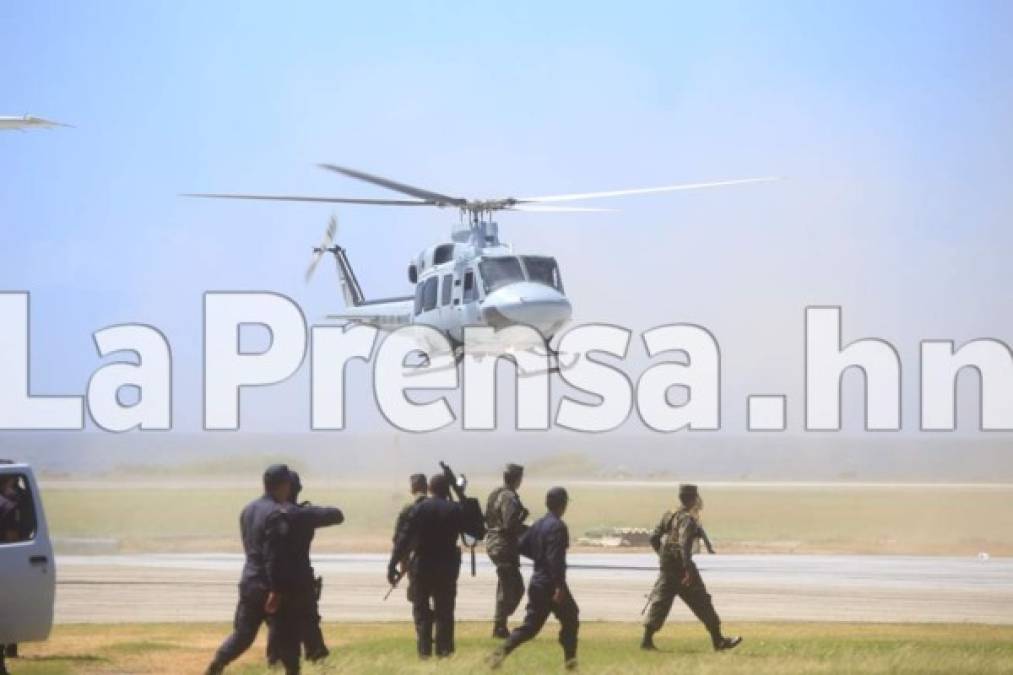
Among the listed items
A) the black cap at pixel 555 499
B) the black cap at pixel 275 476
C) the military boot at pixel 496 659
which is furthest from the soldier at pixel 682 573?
the black cap at pixel 275 476

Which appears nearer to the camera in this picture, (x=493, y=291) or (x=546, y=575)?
(x=546, y=575)

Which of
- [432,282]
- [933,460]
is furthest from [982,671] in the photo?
[933,460]

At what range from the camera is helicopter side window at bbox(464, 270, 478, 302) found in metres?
42.6

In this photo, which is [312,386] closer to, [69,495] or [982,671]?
[69,495]

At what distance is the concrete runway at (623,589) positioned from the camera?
2630cm

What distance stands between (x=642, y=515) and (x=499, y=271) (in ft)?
82.6

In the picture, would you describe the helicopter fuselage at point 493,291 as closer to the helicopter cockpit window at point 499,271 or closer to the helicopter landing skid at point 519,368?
the helicopter cockpit window at point 499,271

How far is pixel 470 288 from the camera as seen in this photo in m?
42.8

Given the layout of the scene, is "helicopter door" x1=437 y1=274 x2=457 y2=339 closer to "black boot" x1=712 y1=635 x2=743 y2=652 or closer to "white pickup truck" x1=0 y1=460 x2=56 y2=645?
"black boot" x1=712 y1=635 x2=743 y2=652

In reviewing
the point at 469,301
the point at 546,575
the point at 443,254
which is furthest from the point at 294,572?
the point at 443,254

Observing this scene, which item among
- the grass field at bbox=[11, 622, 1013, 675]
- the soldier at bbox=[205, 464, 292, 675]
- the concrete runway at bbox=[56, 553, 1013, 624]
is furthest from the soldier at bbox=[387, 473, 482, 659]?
the concrete runway at bbox=[56, 553, 1013, 624]

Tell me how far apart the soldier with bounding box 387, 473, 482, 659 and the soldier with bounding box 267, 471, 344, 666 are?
91.1 inches

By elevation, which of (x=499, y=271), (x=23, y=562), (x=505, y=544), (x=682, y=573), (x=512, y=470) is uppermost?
(x=499, y=271)

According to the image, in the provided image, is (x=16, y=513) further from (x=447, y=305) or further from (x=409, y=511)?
(x=447, y=305)
